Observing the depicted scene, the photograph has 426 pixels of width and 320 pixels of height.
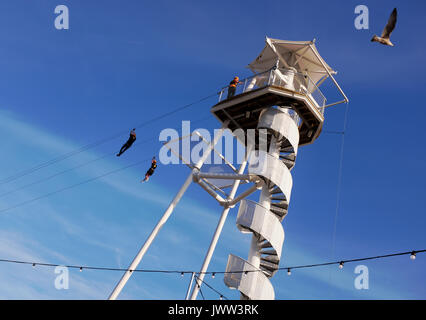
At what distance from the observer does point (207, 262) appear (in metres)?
19.4

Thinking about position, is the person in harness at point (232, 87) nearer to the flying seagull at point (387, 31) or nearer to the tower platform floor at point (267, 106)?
the tower platform floor at point (267, 106)

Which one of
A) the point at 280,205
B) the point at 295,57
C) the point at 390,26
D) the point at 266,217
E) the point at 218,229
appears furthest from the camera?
the point at 295,57

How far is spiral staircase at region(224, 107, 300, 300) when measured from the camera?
54.0 feet

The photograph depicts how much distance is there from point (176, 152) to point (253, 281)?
7334 millimetres

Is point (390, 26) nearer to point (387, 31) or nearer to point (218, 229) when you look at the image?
point (387, 31)

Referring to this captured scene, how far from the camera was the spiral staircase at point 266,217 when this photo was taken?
1645 cm

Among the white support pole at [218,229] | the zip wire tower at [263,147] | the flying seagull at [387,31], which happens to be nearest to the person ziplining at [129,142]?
the zip wire tower at [263,147]

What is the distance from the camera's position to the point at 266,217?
57.0 feet

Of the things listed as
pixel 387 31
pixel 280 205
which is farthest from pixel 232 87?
pixel 387 31

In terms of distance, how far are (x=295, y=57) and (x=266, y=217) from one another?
30.7ft

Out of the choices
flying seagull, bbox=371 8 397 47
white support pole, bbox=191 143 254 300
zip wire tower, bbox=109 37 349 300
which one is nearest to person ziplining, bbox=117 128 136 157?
zip wire tower, bbox=109 37 349 300

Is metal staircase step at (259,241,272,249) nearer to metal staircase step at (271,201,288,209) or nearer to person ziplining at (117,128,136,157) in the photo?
metal staircase step at (271,201,288,209)
